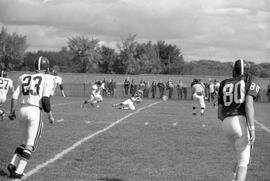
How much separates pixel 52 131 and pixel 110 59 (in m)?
68.1

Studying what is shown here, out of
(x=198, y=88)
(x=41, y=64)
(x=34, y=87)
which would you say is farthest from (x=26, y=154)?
(x=198, y=88)

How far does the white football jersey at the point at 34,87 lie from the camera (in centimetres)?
773

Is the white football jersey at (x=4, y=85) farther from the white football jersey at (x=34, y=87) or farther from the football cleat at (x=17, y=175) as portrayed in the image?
the football cleat at (x=17, y=175)

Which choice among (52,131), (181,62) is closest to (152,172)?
(52,131)

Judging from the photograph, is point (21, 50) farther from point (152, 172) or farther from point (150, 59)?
point (152, 172)

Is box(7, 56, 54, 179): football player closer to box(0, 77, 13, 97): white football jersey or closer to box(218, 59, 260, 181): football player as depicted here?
box(218, 59, 260, 181): football player

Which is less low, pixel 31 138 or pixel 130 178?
pixel 31 138

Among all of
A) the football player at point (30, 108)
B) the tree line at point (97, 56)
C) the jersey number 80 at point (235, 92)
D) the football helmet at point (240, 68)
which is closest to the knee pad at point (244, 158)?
the jersey number 80 at point (235, 92)

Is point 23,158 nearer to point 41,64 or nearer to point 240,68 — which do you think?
point 41,64

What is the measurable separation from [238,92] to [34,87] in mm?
2855

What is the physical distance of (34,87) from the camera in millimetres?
7715

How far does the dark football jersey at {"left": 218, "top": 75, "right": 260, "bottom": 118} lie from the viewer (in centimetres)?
700

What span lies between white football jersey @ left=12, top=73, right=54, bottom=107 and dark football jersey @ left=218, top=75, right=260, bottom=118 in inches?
99.3

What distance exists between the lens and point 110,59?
82.4 metres
